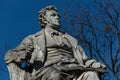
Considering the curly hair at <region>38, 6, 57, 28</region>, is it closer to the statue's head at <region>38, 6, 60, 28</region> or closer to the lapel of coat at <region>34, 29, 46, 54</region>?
the statue's head at <region>38, 6, 60, 28</region>

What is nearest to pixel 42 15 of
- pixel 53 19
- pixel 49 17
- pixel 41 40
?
pixel 49 17

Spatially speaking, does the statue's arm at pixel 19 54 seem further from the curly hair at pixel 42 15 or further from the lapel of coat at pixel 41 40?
the curly hair at pixel 42 15

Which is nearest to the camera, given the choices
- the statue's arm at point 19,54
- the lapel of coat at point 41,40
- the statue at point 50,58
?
the statue at point 50,58

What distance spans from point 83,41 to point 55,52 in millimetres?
10119

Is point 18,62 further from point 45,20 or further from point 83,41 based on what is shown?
point 83,41

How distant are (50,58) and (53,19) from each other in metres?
1.03

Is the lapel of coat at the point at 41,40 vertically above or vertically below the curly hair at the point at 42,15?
below

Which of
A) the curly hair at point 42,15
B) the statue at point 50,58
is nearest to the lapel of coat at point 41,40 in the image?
the statue at point 50,58

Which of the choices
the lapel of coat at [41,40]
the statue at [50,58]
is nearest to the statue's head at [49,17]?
the statue at [50,58]

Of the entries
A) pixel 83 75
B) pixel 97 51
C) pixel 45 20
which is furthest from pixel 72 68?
pixel 97 51

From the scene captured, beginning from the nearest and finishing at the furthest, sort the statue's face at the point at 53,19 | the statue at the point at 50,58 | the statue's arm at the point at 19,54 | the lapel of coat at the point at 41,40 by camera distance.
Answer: the statue at the point at 50,58
the statue's arm at the point at 19,54
the lapel of coat at the point at 41,40
the statue's face at the point at 53,19

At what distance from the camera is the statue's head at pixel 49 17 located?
9.66m

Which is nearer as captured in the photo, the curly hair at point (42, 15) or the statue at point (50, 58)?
the statue at point (50, 58)

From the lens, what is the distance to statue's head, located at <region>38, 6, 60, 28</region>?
31.7ft
